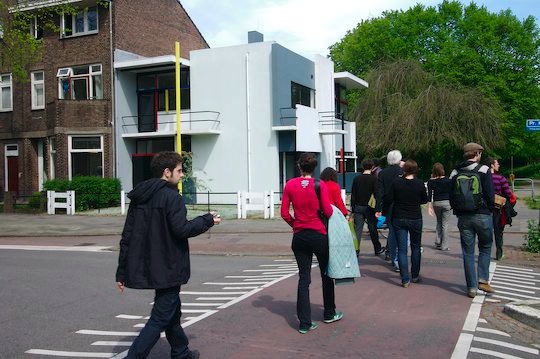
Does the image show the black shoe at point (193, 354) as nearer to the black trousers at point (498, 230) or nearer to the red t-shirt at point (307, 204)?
the red t-shirt at point (307, 204)

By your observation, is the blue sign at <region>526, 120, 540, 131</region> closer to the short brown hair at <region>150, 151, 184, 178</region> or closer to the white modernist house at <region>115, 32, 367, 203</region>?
the short brown hair at <region>150, 151, 184, 178</region>

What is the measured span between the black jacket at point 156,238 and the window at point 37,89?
82.8 feet

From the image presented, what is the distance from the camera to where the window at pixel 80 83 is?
26.8 metres

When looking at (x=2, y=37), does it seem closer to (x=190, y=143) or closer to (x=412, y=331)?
(x=190, y=143)

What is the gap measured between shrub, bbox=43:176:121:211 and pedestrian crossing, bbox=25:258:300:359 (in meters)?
14.6

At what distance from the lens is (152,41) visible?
29219 millimetres

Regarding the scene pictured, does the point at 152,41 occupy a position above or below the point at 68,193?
above

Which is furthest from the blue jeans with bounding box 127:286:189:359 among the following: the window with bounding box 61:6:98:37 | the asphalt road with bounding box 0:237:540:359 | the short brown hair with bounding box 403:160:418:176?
the window with bounding box 61:6:98:37

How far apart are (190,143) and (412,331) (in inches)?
839

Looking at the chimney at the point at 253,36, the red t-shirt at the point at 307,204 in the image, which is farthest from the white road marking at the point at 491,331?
the chimney at the point at 253,36

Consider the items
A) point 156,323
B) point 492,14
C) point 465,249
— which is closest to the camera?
point 156,323

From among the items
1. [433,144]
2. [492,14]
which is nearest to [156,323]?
[433,144]

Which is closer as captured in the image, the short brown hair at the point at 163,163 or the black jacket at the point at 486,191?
the short brown hair at the point at 163,163

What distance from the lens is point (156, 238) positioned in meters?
4.65
